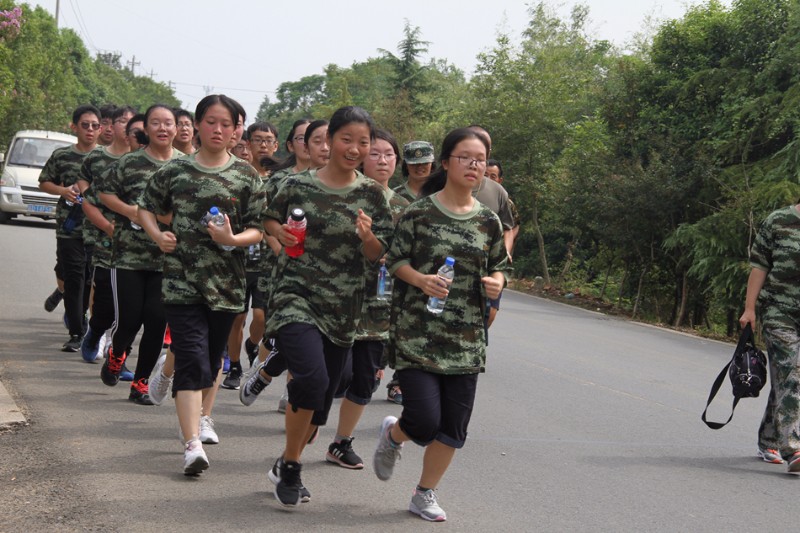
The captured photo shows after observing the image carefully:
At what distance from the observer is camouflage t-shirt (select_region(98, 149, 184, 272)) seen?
7828 mm

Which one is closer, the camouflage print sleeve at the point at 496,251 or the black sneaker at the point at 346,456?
the camouflage print sleeve at the point at 496,251

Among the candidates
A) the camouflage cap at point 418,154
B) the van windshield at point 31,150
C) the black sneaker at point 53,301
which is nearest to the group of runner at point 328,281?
the camouflage cap at point 418,154

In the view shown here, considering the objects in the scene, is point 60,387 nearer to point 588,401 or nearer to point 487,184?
point 487,184

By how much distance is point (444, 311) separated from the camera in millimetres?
5492

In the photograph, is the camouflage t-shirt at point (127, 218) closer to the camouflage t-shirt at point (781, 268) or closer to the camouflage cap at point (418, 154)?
the camouflage cap at point (418, 154)

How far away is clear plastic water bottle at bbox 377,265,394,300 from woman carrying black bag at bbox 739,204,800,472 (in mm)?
2635

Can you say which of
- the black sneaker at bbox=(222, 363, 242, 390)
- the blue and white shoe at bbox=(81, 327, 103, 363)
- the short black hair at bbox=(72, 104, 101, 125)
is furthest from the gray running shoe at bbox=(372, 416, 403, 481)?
the short black hair at bbox=(72, 104, 101, 125)

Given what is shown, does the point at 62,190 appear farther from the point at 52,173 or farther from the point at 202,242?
the point at 202,242

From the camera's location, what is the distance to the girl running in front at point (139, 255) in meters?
7.78

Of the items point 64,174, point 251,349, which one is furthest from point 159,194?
point 64,174

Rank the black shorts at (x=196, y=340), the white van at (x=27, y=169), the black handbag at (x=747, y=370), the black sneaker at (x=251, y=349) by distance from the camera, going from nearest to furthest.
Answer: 1. the black shorts at (x=196, y=340)
2. the black handbag at (x=747, y=370)
3. the black sneaker at (x=251, y=349)
4. the white van at (x=27, y=169)

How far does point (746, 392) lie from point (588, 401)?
2401mm

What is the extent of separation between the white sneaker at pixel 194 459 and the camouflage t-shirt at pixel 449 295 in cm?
115

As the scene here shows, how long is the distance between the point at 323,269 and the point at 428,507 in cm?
131
